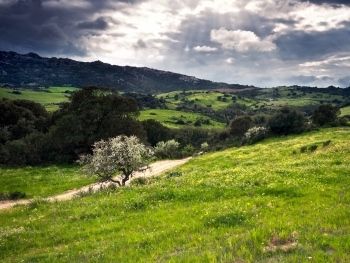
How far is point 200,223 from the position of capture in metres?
13.8

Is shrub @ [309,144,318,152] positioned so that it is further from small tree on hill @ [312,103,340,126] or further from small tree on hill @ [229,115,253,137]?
small tree on hill @ [229,115,253,137]

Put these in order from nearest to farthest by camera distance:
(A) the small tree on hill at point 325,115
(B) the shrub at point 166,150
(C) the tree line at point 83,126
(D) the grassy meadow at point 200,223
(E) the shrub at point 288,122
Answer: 1. (D) the grassy meadow at point 200,223
2. (C) the tree line at point 83,126
3. (E) the shrub at point 288,122
4. (B) the shrub at point 166,150
5. (A) the small tree on hill at point 325,115

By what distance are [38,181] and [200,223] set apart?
31.2m

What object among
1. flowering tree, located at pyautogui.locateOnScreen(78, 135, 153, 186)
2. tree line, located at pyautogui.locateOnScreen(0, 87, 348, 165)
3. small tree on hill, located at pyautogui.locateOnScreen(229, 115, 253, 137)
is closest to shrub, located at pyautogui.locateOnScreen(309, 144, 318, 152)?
flowering tree, located at pyautogui.locateOnScreen(78, 135, 153, 186)

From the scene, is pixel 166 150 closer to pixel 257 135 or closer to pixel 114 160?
pixel 257 135

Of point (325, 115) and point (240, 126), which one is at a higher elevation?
point (325, 115)

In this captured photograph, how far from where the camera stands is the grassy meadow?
10.4 meters

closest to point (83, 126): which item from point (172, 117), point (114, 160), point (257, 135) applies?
point (114, 160)

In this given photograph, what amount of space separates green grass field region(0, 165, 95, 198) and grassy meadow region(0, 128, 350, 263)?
1298 centimetres

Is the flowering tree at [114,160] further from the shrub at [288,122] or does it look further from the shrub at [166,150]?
the shrub at [288,122]

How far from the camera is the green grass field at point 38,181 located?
34.9 meters

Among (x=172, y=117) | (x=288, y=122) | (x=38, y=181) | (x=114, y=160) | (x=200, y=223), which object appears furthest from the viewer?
(x=172, y=117)

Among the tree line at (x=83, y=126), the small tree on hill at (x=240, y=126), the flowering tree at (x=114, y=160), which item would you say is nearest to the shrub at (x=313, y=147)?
the flowering tree at (x=114, y=160)

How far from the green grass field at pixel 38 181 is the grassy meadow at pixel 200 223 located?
42.6 feet
